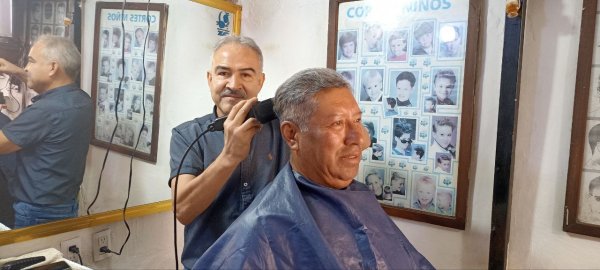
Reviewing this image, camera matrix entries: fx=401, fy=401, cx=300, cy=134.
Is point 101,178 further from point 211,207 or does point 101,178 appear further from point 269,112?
point 269,112

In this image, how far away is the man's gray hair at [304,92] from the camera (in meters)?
1.11

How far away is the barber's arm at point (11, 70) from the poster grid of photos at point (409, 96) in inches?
48.4

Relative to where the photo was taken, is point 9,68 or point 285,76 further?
point 285,76

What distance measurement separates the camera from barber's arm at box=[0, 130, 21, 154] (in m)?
1.33

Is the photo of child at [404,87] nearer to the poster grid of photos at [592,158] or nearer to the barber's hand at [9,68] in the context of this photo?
the poster grid of photos at [592,158]

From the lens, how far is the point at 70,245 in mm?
1581

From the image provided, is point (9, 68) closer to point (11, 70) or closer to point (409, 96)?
point (11, 70)

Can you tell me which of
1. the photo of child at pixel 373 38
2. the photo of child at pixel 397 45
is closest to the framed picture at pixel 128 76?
the photo of child at pixel 373 38

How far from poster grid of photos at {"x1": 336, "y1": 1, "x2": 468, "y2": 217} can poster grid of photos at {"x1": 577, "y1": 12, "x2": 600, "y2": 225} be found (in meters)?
0.41

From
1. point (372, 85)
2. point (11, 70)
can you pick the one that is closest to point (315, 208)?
point (372, 85)

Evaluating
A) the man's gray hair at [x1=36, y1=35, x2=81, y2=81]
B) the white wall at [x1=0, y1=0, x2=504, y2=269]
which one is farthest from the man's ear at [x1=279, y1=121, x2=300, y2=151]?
the man's gray hair at [x1=36, y1=35, x2=81, y2=81]

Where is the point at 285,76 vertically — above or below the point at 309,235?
above

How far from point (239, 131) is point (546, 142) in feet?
3.55

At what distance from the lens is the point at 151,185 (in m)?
1.87
